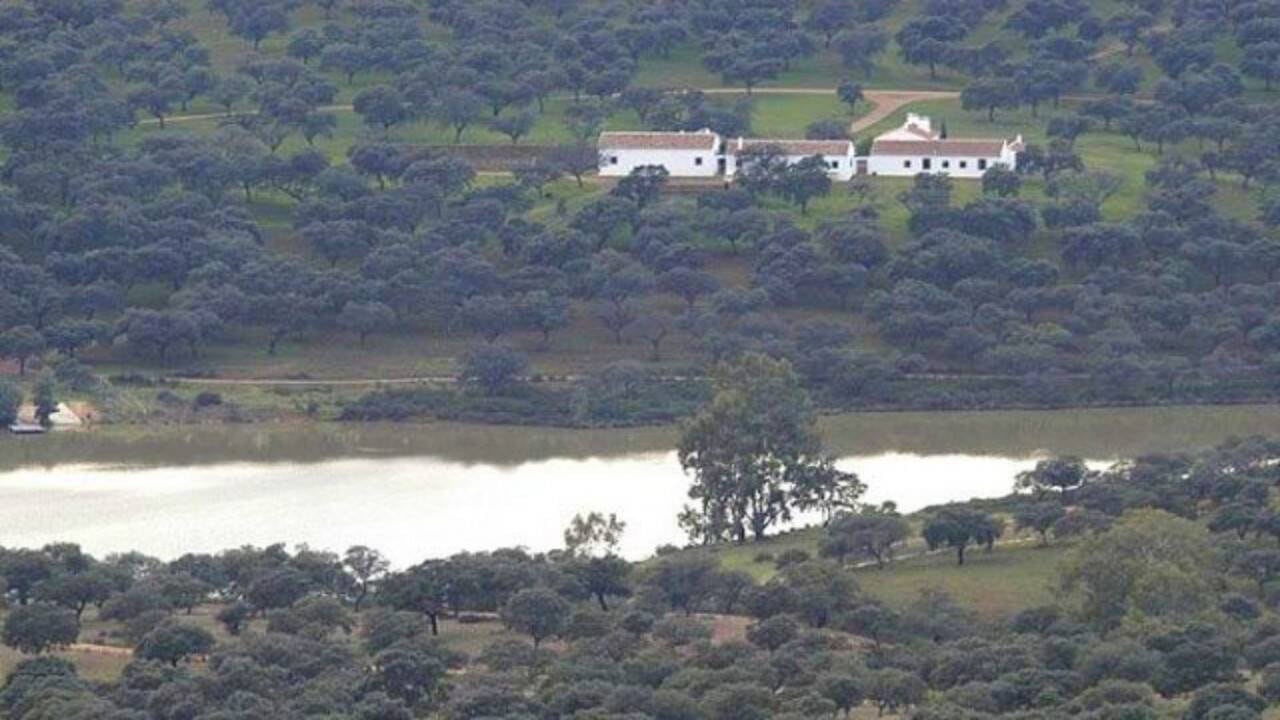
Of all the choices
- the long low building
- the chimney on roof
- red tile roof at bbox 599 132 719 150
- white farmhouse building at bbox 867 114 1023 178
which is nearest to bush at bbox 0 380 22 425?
the long low building

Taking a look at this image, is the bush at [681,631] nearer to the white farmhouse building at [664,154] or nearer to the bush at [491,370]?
the bush at [491,370]

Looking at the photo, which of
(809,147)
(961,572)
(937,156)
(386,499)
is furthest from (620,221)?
(961,572)

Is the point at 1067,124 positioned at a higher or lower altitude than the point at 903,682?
higher

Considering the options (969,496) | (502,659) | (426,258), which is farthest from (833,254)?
(502,659)

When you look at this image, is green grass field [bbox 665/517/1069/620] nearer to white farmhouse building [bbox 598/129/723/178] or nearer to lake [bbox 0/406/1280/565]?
lake [bbox 0/406/1280/565]

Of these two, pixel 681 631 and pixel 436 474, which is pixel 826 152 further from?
pixel 681 631

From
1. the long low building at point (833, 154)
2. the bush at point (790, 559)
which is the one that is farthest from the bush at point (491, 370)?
the bush at point (790, 559)

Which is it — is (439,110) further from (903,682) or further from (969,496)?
(903,682)
